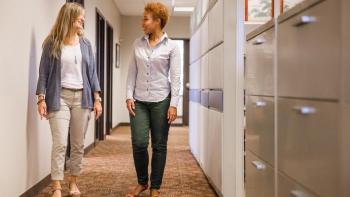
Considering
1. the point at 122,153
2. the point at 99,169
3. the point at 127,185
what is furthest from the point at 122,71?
the point at 127,185

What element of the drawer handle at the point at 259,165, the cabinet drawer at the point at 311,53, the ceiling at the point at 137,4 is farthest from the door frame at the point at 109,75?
the cabinet drawer at the point at 311,53

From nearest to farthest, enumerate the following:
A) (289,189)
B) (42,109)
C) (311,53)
Result: (311,53) < (289,189) < (42,109)

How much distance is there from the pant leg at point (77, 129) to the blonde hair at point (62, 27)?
0.33 m

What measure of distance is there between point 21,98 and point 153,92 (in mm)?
804

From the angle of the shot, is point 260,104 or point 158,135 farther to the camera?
point 158,135

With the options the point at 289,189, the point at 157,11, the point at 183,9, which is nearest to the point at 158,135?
the point at 157,11

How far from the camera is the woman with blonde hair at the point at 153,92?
284 centimetres

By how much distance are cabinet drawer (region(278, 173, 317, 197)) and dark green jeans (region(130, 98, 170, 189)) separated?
1364 millimetres

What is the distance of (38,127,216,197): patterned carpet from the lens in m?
3.22

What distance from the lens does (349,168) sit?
38.4 inches

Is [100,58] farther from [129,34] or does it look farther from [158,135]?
[158,135]

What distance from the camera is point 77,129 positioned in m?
2.96

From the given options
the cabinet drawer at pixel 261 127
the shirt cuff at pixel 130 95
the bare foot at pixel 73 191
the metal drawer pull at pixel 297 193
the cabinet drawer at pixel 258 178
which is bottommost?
the bare foot at pixel 73 191

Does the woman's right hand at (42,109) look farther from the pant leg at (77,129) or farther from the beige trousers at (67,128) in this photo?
the pant leg at (77,129)
